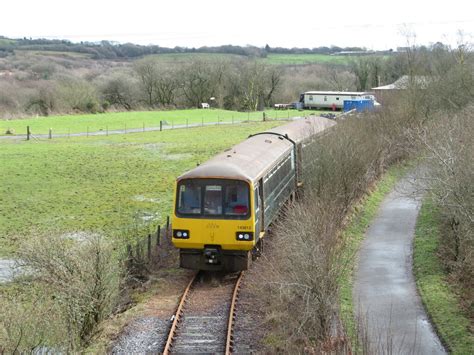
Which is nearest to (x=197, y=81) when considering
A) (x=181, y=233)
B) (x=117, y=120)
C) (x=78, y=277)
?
(x=117, y=120)

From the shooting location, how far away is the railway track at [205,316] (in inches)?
501

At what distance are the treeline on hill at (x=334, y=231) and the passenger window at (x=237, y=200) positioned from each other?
4.04 feet

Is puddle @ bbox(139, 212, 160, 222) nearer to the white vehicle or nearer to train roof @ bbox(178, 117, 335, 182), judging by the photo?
train roof @ bbox(178, 117, 335, 182)

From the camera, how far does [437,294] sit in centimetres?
1647

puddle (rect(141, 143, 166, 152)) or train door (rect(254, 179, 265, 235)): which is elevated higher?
train door (rect(254, 179, 265, 235))

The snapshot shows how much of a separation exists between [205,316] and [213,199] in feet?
11.0

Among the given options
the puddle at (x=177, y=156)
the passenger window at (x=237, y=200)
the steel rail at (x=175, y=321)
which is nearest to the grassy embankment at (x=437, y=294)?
the passenger window at (x=237, y=200)

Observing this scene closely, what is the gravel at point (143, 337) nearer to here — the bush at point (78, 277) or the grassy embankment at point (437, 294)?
the bush at point (78, 277)

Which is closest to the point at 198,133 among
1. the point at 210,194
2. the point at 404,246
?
the point at 404,246

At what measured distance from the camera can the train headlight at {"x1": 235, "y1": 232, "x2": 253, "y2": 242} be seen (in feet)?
53.2

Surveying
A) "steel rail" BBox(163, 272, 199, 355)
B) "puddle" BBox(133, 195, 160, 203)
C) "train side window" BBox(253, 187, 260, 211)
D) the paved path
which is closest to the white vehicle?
"puddle" BBox(133, 195, 160, 203)

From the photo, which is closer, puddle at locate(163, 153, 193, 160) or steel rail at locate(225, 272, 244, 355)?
steel rail at locate(225, 272, 244, 355)

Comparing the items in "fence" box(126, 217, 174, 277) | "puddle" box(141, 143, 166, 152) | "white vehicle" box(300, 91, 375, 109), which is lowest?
"fence" box(126, 217, 174, 277)

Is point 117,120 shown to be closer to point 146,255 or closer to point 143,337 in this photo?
point 146,255
